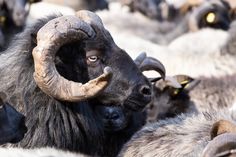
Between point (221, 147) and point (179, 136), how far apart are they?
0.80 metres

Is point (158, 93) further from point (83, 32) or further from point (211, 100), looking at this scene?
point (83, 32)

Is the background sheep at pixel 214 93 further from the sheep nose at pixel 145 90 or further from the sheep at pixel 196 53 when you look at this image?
the sheep nose at pixel 145 90

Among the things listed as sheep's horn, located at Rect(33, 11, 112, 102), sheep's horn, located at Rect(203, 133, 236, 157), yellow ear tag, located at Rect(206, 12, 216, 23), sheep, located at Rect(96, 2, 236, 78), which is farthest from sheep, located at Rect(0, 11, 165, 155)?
yellow ear tag, located at Rect(206, 12, 216, 23)

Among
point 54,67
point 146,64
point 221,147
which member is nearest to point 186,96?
point 146,64

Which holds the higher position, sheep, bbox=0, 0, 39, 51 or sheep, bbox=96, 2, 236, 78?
sheep, bbox=96, 2, 236, 78

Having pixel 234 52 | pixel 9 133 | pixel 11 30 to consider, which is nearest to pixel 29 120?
pixel 9 133

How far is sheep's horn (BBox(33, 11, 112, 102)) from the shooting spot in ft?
19.4

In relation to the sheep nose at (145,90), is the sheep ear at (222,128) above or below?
above

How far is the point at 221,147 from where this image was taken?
4.38 metres

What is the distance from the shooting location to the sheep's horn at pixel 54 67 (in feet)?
19.4

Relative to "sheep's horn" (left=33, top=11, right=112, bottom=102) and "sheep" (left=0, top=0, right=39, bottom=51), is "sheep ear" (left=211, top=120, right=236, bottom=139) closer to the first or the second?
"sheep's horn" (left=33, top=11, right=112, bottom=102)

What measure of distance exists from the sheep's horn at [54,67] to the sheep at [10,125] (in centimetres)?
41

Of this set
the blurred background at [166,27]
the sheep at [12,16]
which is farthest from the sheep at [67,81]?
the sheep at [12,16]

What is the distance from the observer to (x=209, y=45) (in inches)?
417
